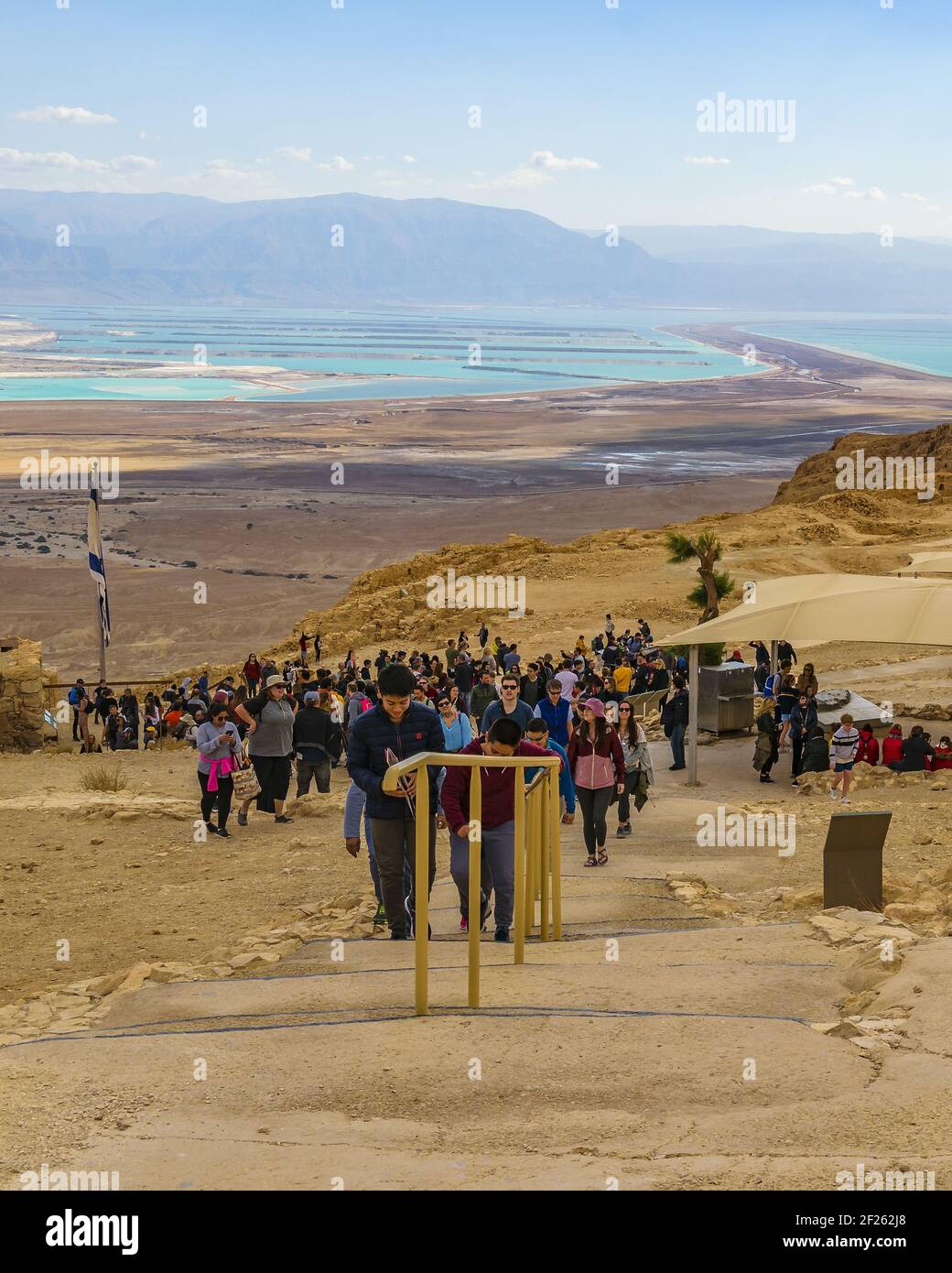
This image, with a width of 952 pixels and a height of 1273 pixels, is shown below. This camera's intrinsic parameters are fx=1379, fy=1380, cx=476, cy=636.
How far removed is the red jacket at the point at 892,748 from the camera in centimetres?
1433

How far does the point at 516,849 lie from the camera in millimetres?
6578

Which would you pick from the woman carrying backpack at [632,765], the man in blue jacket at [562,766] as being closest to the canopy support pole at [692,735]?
the woman carrying backpack at [632,765]

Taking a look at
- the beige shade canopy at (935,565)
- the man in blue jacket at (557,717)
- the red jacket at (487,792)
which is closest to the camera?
the red jacket at (487,792)

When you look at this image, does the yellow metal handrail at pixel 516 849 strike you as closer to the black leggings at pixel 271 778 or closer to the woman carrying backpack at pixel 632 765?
the woman carrying backpack at pixel 632 765

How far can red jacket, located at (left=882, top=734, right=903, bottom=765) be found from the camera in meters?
14.3

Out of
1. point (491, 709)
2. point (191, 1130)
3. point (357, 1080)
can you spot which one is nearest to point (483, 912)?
point (491, 709)

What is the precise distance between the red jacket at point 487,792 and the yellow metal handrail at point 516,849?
0.07 metres

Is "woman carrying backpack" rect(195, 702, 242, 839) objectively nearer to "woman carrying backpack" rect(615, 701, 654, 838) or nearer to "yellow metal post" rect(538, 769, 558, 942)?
"woman carrying backpack" rect(615, 701, 654, 838)

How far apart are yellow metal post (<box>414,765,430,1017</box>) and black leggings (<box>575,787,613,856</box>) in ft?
13.5

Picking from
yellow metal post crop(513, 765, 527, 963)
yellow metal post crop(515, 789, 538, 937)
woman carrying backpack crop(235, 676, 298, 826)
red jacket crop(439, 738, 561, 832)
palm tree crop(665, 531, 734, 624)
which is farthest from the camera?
palm tree crop(665, 531, 734, 624)

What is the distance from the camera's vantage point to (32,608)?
37.4 meters

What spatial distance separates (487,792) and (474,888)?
155cm

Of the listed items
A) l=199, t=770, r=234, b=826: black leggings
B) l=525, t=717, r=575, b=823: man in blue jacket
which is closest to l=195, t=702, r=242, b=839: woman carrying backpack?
l=199, t=770, r=234, b=826: black leggings
